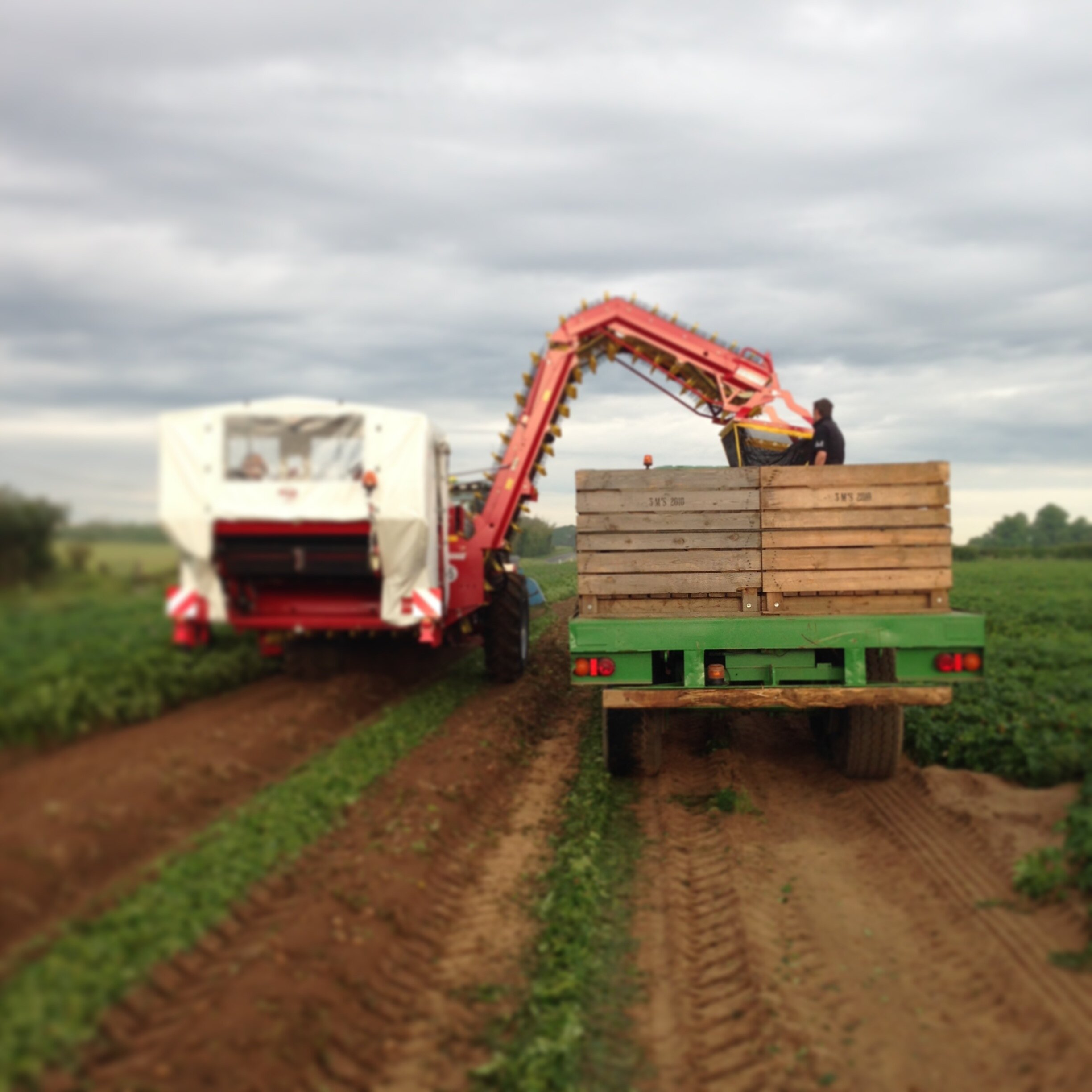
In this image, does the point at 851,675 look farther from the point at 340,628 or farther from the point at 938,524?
the point at 340,628

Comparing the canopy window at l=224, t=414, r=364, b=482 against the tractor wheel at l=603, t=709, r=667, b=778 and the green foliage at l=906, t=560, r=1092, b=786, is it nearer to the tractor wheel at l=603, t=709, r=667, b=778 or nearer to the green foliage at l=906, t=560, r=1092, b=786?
the tractor wheel at l=603, t=709, r=667, b=778

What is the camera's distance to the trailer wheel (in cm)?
800

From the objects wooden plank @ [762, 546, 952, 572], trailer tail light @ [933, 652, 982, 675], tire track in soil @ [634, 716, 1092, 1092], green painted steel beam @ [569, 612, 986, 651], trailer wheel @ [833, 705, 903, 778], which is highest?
wooden plank @ [762, 546, 952, 572]

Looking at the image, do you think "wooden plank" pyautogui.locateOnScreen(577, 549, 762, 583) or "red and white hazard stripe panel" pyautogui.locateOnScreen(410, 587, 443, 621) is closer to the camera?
"wooden plank" pyautogui.locateOnScreen(577, 549, 762, 583)

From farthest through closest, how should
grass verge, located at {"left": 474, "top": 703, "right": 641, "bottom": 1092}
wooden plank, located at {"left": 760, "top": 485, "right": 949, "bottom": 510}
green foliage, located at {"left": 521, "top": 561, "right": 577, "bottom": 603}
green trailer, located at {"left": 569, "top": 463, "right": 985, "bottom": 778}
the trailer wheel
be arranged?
green foliage, located at {"left": 521, "top": 561, "right": 577, "bottom": 603}
the trailer wheel
wooden plank, located at {"left": 760, "top": 485, "right": 949, "bottom": 510}
green trailer, located at {"left": 569, "top": 463, "right": 985, "bottom": 778}
grass verge, located at {"left": 474, "top": 703, "right": 641, "bottom": 1092}

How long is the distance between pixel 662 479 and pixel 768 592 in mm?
1275

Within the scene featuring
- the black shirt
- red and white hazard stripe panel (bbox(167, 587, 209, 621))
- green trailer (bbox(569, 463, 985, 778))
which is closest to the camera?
green trailer (bbox(569, 463, 985, 778))

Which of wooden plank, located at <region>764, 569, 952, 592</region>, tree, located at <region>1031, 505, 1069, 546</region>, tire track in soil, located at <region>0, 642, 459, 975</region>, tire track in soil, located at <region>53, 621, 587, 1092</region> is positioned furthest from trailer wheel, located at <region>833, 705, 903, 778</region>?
tree, located at <region>1031, 505, 1069, 546</region>

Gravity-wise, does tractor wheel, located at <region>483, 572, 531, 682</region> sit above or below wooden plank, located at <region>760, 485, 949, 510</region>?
below

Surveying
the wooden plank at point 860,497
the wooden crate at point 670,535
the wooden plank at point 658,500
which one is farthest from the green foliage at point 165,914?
the wooden plank at point 860,497

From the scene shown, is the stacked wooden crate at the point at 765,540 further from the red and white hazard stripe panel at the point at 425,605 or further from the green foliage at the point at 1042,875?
the green foliage at the point at 1042,875

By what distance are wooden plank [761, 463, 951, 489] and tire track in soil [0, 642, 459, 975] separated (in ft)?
14.0

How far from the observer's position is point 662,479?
7953 millimetres

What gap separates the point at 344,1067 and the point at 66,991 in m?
1.18
